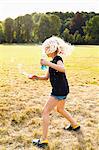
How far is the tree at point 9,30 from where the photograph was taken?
3077 inches

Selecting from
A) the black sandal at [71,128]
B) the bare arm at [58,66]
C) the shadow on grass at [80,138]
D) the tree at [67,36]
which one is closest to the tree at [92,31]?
the tree at [67,36]

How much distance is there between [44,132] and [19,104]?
7.59ft

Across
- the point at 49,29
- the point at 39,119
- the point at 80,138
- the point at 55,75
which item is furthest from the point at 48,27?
the point at 55,75

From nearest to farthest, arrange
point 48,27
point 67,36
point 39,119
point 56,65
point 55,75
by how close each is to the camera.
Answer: point 56,65 < point 55,75 < point 39,119 < point 67,36 < point 48,27

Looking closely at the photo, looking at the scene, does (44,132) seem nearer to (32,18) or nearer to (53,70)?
(53,70)

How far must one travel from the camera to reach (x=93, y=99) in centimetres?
778

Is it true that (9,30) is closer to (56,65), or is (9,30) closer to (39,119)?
(39,119)

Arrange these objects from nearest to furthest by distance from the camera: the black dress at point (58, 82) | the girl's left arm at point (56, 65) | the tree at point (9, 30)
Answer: the girl's left arm at point (56, 65), the black dress at point (58, 82), the tree at point (9, 30)

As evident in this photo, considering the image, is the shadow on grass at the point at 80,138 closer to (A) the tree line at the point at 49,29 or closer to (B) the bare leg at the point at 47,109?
(B) the bare leg at the point at 47,109

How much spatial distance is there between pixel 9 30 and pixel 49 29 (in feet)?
32.1

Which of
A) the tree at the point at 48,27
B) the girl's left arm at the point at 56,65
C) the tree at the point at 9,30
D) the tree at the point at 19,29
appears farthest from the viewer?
the tree at the point at 9,30

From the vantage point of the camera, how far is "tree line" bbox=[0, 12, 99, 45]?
74.2 m

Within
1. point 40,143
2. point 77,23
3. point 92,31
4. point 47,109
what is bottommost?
point 92,31

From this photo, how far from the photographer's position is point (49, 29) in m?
77.6
